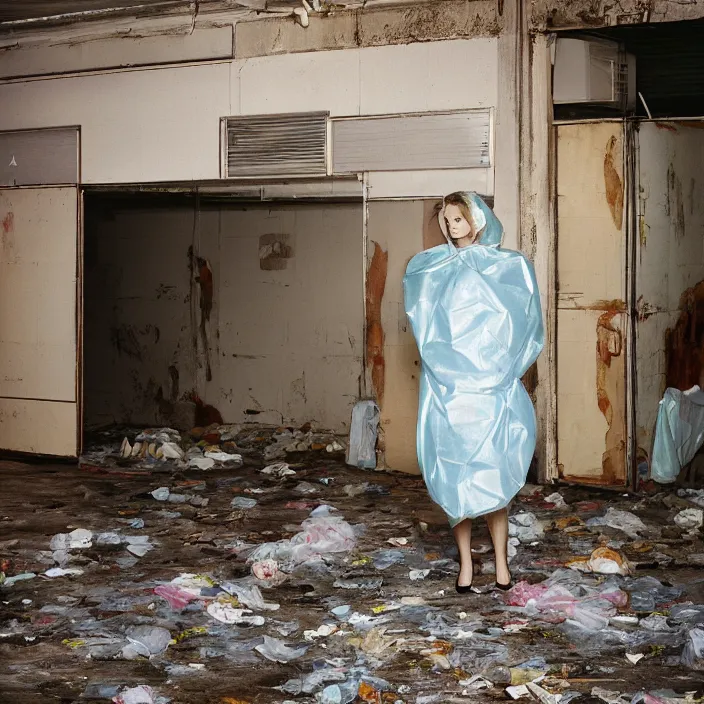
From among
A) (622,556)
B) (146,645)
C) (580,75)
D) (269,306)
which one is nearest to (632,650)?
(622,556)

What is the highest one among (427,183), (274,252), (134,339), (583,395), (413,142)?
(413,142)

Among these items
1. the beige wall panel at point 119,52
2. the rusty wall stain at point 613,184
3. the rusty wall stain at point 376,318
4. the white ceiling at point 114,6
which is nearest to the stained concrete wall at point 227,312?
the rusty wall stain at point 376,318

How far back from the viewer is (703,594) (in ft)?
13.1

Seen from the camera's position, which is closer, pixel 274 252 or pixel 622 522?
pixel 622 522

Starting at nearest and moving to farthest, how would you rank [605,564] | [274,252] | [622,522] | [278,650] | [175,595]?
[278,650]
[175,595]
[605,564]
[622,522]
[274,252]

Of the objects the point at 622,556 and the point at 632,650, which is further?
the point at 622,556

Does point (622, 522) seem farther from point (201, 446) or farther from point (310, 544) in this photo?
point (201, 446)

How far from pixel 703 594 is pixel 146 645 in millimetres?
2160

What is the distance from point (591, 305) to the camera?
5945 mm

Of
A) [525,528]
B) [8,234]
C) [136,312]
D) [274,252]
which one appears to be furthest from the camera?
[136,312]

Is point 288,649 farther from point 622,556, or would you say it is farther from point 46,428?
point 46,428

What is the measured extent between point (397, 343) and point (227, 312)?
8.08ft

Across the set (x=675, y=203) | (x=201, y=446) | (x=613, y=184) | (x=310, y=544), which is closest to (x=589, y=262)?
(x=613, y=184)

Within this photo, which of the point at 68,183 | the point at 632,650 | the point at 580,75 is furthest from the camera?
the point at 68,183
